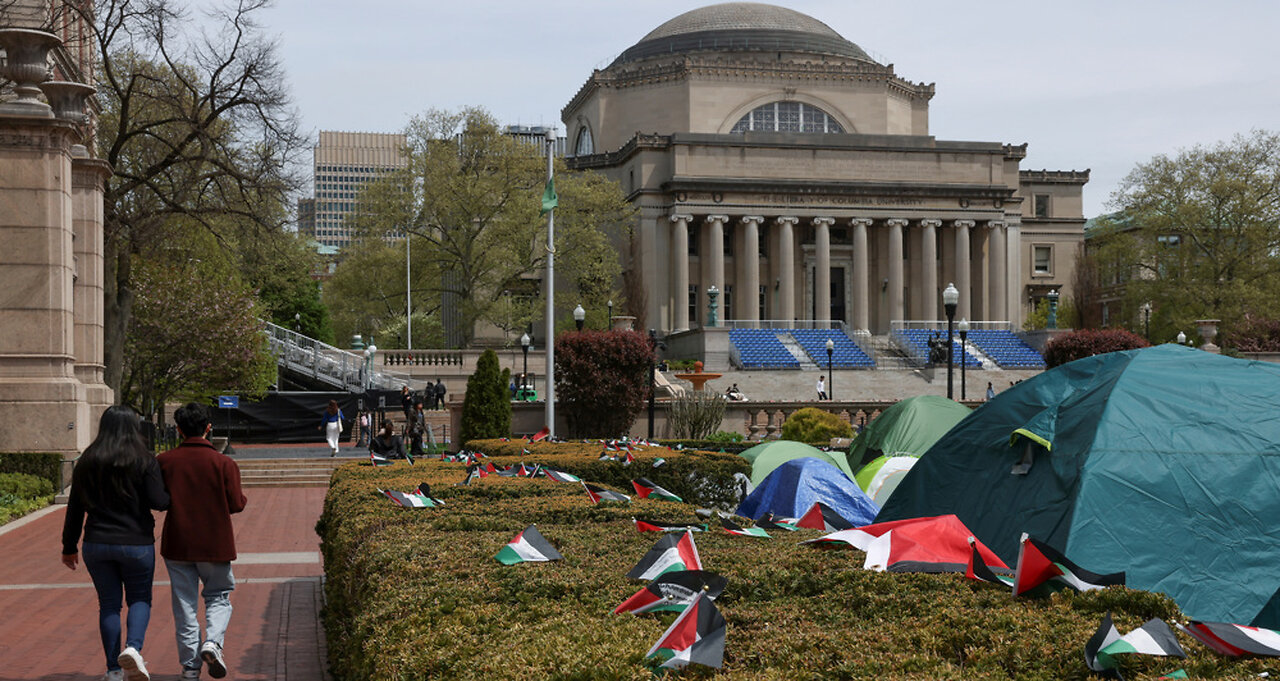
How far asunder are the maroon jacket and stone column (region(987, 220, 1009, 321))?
6931cm

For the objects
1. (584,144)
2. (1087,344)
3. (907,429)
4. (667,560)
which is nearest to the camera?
(667,560)

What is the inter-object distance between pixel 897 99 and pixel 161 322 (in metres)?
55.7

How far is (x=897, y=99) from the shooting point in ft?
263

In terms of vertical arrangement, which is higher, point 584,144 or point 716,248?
point 584,144

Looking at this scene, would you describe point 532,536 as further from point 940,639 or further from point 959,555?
point 940,639

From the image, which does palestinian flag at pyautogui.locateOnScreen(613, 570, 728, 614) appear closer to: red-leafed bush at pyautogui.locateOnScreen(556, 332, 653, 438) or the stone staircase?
the stone staircase

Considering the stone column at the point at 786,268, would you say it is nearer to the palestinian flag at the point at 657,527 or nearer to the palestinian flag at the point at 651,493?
the palestinian flag at the point at 651,493

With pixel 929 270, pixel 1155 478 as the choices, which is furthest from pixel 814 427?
pixel 929 270

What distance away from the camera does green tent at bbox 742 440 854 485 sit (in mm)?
19172

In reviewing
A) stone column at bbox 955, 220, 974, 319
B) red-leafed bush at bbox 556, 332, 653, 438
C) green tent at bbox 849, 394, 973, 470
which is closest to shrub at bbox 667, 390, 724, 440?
red-leafed bush at bbox 556, 332, 653, 438

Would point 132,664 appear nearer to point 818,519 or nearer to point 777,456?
point 818,519

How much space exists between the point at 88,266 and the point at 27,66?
554 cm

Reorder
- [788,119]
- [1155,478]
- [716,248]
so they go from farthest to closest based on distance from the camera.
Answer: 1. [788,119]
2. [716,248]
3. [1155,478]

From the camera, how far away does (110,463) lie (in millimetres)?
7926
